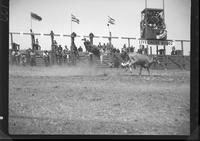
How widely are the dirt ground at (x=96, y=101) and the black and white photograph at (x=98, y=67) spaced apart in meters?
0.01

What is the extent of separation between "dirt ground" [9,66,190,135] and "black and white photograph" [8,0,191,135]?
14 mm

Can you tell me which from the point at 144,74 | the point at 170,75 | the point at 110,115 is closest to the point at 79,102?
the point at 110,115

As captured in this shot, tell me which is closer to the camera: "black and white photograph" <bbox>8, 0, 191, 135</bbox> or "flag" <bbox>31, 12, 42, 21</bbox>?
"black and white photograph" <bbox>8, 0, 191, 135</bbox>

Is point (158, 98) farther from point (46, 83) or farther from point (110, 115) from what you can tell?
point (46, 83)

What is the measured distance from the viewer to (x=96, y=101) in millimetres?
4574

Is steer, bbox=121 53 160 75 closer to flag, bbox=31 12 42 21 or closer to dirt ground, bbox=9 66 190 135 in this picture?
dirt ground, bbox=9 66 190 135

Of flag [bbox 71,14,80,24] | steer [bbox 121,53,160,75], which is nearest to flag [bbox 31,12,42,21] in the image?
flag [bbox 71,14,80,24]

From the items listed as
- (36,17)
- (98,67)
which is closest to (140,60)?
(98,67)

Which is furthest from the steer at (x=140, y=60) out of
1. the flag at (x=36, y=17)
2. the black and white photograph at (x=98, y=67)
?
the flag at (x=36, y=17)

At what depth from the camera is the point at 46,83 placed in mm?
4598

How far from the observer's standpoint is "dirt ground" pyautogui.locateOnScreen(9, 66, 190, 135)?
4.41 metres

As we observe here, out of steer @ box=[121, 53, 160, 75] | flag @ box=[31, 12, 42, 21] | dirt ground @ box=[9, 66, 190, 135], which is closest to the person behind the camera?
dirt ground @ box=[9, 66, 190, 135]

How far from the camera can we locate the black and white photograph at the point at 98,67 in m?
4.45

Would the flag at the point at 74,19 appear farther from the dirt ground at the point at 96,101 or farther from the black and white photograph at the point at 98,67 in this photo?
the dirt ground at the point at 96,101
